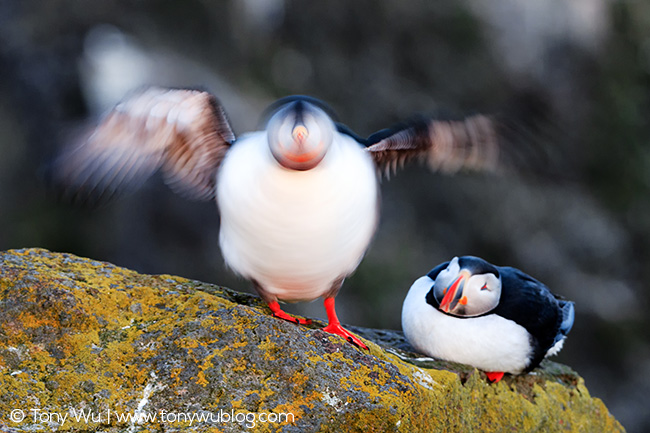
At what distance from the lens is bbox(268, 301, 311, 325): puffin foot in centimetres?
304

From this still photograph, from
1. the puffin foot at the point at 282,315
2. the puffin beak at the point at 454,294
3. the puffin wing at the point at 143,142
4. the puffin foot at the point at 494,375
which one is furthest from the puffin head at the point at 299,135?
the puffin foot at the point at 494,375

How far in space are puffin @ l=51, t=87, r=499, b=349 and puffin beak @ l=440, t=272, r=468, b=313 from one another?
600 millimetres

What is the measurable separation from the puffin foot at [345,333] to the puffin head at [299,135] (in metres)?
0.82

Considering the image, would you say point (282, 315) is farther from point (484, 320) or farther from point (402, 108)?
point (402, 108)

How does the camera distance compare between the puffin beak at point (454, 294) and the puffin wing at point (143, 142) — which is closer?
the puffin wing at point (143, 142)

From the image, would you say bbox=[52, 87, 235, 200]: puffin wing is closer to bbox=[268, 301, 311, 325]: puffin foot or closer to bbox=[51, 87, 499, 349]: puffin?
bbox=[51, 87, 499, 349]: puffin

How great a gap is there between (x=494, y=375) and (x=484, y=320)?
0.94ft

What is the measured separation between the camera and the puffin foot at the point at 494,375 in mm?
3371

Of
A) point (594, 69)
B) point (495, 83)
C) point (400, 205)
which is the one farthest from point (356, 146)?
point (594, 69)

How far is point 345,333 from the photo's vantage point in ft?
9.82

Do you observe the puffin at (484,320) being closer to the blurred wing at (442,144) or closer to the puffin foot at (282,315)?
the blurred wing at (442,144)
